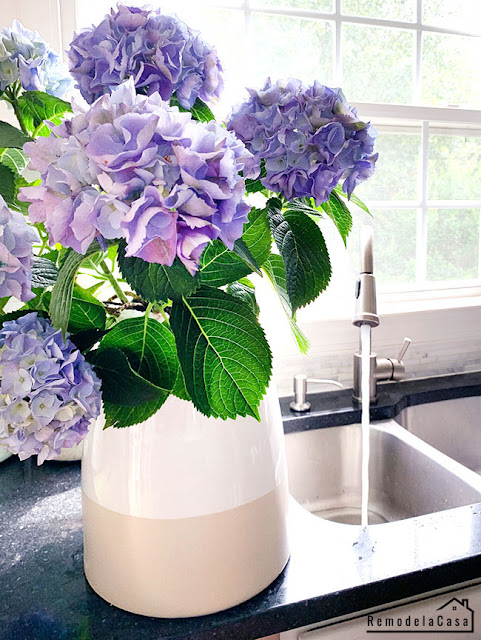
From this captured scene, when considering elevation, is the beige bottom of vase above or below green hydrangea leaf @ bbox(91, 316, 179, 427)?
below

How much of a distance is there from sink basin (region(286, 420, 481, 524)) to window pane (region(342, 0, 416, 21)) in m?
1.08

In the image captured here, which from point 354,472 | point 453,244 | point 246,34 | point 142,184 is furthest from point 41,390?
point 453,244

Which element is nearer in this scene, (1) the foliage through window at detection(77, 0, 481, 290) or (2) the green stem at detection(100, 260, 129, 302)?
(2) the green stem at detection(100, 260, 129, 302)

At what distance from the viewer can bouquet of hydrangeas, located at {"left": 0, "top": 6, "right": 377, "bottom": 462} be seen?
0.33 m

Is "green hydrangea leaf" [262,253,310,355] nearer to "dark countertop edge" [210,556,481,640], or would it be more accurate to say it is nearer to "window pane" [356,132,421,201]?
"dark countertop edge" [210,556,481,640]

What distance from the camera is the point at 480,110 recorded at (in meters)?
1.70

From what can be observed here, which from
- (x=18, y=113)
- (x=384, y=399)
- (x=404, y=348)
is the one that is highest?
(x=18, y=113)

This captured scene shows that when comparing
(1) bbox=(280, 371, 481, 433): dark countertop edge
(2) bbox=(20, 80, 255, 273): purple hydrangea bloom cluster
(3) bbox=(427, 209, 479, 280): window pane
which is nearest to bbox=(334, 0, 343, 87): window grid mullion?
(3) bbox=(427, 209, 479, 280): window pane

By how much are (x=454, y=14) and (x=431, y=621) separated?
1.58 metres

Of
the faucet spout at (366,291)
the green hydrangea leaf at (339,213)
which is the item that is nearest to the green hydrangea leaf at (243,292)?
the green hydrangea leaf at (339,213)

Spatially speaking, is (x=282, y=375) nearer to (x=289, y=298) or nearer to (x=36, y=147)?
(x=289, y=298)

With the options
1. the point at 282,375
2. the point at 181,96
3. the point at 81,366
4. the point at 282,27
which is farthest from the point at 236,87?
the point at 81,366

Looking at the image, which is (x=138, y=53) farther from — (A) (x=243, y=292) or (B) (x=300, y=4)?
(B) (x=300, y=4)

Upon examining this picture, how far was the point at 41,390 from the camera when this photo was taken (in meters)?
0.42
